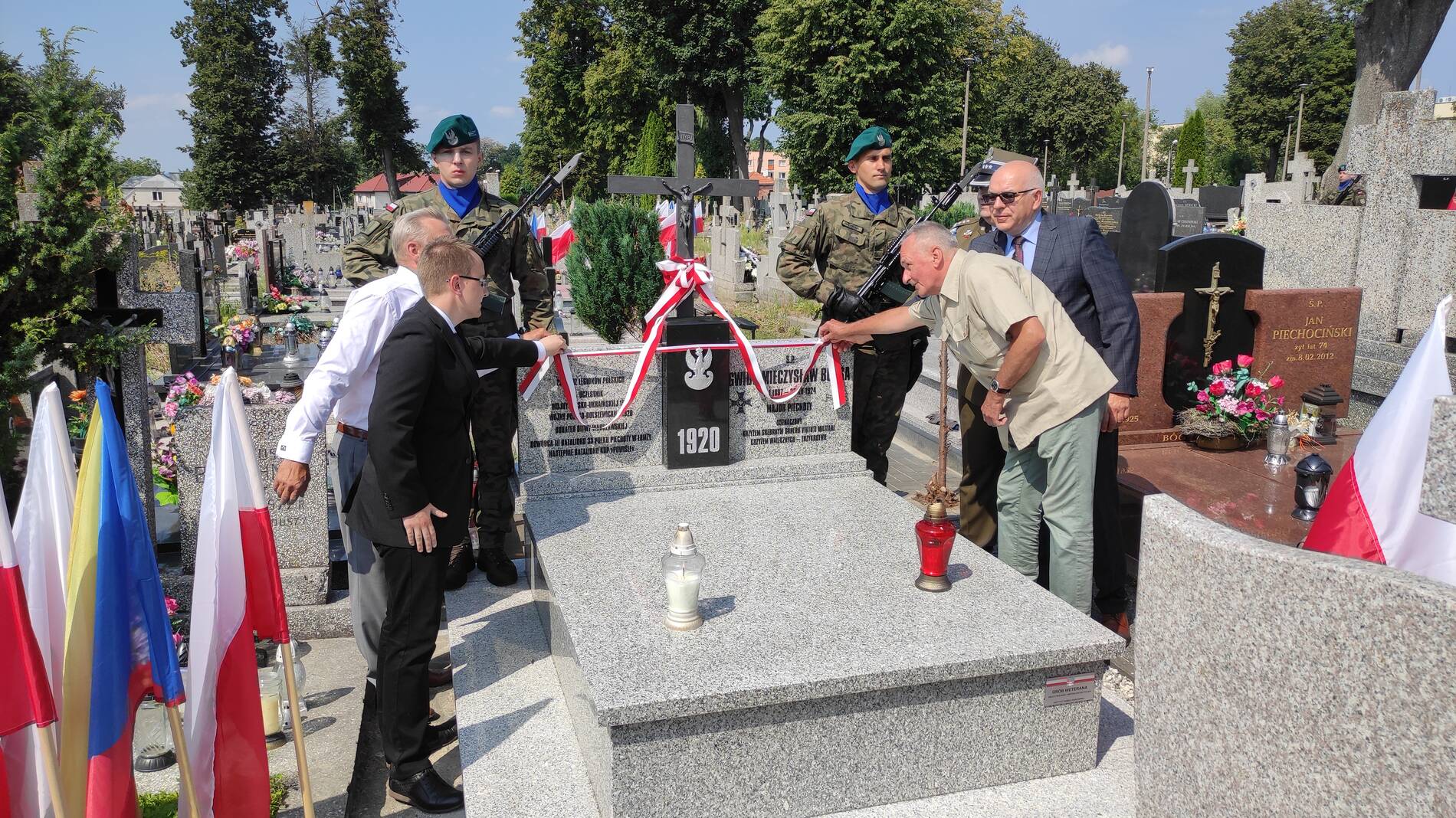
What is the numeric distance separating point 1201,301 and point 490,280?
4.94 metres

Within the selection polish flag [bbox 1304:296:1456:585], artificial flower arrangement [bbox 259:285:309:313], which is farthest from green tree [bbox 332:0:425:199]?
polish flag [bbox 1304:296:1456:585]

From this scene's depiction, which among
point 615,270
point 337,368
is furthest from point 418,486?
point 615,270

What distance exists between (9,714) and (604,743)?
1.52m

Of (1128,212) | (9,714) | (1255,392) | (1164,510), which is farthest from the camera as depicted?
(1128,212)

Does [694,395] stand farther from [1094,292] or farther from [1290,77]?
[1290,77]

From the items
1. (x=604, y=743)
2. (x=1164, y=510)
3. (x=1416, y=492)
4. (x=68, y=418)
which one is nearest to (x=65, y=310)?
(x=68, y=418)

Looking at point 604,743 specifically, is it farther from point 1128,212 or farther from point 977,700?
point 1128,212

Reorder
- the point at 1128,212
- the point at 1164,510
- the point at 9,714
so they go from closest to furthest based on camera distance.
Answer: the point at 1164,510
the point at 9,714
the point at 1128,212

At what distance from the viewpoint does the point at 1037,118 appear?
5631cm

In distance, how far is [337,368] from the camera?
3.56m

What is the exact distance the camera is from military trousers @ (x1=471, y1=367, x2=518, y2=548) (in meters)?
4.91

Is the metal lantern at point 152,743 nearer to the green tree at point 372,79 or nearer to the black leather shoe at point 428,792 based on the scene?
the black leather shoe at point 428,792

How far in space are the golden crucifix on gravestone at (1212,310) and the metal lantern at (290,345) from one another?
9.50m

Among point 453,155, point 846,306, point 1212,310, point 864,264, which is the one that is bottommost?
point 1212,310
